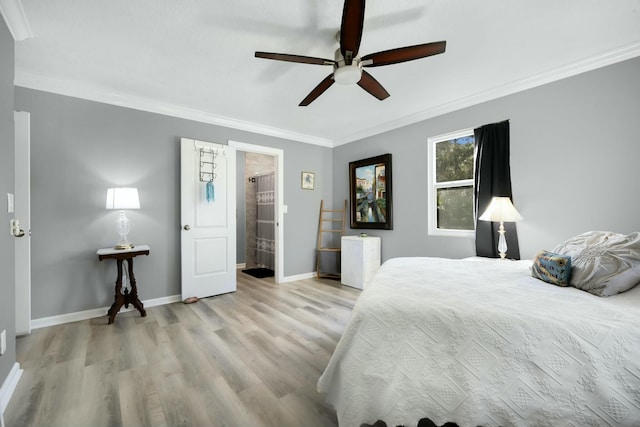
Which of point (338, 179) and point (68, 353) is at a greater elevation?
point (338, 179)

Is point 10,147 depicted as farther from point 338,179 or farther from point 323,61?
point 338,179

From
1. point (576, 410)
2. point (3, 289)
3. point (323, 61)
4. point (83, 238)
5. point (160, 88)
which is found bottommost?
point (576, 410)

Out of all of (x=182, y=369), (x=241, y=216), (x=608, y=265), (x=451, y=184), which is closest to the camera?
(x=608, y=265)

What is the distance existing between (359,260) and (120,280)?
2.88 m

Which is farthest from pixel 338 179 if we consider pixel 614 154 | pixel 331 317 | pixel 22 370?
pixel 22 370

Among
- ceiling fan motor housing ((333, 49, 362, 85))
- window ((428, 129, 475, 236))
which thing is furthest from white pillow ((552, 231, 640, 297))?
ceiling fan motor housing ((333, 49, 362, 85))

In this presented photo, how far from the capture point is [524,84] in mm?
2666

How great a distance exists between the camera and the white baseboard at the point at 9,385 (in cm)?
149

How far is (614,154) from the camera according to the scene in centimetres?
222

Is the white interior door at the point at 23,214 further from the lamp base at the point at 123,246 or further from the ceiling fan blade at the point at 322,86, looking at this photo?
the ceiling fan blade at the point at 322,86

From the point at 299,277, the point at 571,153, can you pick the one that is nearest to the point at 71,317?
the point at 299,277

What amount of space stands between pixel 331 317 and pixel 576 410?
6.96 ft

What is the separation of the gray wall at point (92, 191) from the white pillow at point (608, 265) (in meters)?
3.75

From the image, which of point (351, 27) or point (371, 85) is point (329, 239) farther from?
point (351, 27)
